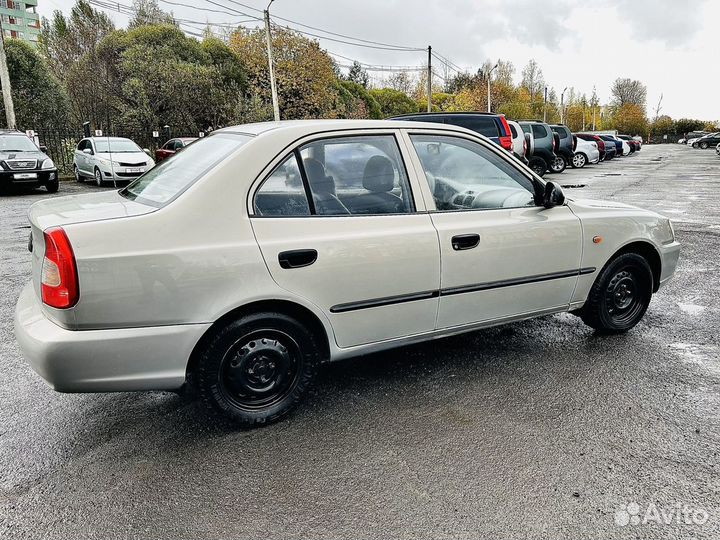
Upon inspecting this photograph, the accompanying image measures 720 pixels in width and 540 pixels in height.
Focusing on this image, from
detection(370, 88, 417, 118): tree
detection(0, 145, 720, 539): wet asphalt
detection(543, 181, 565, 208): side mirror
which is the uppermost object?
detection(370, 88, 417, 118): tree

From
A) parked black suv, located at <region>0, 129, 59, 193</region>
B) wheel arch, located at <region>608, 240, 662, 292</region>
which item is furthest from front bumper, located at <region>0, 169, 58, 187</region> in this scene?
wheel arch, located at <region>608, 240, 662, 292</region>

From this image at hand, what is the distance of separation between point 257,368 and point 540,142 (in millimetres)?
19739

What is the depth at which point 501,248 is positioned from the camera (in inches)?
141

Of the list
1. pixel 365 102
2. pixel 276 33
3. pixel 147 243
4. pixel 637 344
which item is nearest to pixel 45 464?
pixel 147 243

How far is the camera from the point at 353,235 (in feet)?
10.3

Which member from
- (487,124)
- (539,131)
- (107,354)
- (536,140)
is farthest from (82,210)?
(539,131)

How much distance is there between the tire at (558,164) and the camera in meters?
22.7

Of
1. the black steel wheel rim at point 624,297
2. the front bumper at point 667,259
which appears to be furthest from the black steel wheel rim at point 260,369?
the front bumper at point 667,259

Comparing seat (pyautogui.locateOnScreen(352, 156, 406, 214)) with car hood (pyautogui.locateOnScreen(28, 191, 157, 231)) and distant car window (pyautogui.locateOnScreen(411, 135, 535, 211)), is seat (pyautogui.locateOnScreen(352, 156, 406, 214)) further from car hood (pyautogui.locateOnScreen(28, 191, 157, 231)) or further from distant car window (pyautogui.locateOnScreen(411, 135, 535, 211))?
car hood (pyautogui.locateOnScreen(28, 191, 157, 231))

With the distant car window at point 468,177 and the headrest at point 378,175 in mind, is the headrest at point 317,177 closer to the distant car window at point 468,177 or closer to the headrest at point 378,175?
the headrest at point 378,175

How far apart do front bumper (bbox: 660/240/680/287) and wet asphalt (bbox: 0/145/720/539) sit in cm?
59

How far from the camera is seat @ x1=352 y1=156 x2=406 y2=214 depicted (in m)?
3.30

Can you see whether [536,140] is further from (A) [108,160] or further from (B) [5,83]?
(B) [5,83]

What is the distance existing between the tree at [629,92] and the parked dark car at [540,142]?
8884cm
